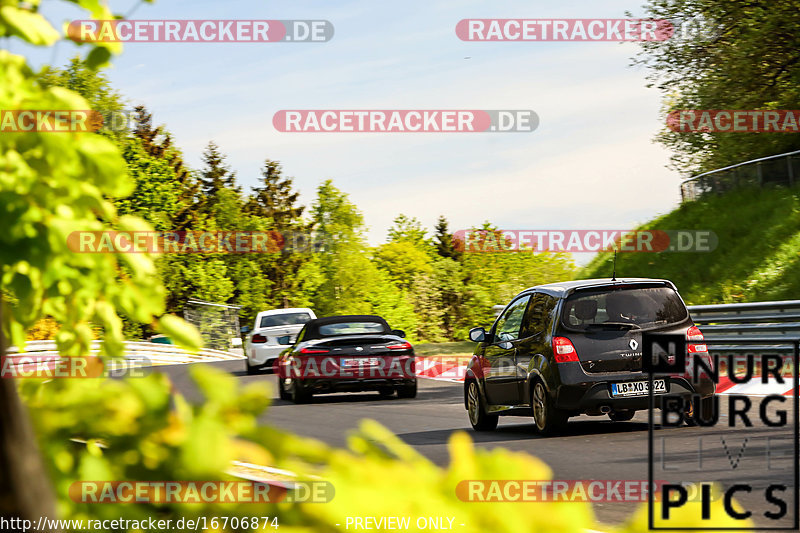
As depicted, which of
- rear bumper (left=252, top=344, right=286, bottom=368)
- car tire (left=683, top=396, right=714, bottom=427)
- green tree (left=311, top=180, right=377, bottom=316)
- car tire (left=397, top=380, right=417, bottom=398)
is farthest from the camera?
green tree (left=311, top=180, right=377, bottom=316)

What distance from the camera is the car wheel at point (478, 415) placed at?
43.8 feet

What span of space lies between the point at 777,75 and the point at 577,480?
2774cm

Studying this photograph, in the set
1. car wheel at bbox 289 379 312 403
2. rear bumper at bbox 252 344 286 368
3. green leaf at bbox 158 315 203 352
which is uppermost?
green leaf at bbox 158 315 203 352

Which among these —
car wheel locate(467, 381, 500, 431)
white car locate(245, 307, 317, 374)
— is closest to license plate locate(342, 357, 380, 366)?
car wheel locate(467, 381, 500, 431)

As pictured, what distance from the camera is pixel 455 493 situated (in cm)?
186

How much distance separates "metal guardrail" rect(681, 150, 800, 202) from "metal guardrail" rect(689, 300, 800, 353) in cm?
1063

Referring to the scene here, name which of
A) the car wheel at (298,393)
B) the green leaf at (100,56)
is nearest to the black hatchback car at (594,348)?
the car wheel at (298,393)

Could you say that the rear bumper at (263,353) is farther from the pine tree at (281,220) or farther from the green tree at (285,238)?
the pine tree at (281,220)

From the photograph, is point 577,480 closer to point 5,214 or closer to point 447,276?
point 5,214

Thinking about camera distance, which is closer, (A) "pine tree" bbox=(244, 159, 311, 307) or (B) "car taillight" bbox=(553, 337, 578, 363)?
(B) "car taillight" bbox=(553, 337, 578, 363)

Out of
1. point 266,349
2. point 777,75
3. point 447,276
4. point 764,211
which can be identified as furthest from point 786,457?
point 447,276

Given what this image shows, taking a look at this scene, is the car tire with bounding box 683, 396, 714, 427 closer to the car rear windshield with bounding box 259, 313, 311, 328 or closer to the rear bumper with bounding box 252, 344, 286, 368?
the rear bumper with bounding box 252, 344, 286, 368

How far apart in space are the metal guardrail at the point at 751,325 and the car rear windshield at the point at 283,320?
503 inches

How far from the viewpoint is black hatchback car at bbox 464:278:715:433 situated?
11414 millimetres
